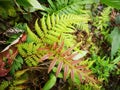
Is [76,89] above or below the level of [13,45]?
below

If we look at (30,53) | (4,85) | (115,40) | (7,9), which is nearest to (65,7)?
(7,9)

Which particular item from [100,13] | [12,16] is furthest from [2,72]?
[100,13]

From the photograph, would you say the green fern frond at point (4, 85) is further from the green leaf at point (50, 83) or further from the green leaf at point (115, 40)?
the green leaf at point (115, 40)

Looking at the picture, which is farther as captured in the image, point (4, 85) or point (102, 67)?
point (102, 67)

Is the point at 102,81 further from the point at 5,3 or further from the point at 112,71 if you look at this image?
the point at 5,3

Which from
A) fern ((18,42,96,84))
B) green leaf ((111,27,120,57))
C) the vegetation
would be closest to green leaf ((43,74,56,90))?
the vegetation

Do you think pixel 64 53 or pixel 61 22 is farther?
pixel 61 22

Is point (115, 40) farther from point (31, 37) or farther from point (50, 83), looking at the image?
point (31, 37)

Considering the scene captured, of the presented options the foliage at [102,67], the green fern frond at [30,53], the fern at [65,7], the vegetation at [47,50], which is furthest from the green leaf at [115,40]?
the green fern frond at [30,53]

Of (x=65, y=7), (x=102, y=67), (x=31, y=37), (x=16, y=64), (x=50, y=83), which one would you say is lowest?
(x=102, y=67)
